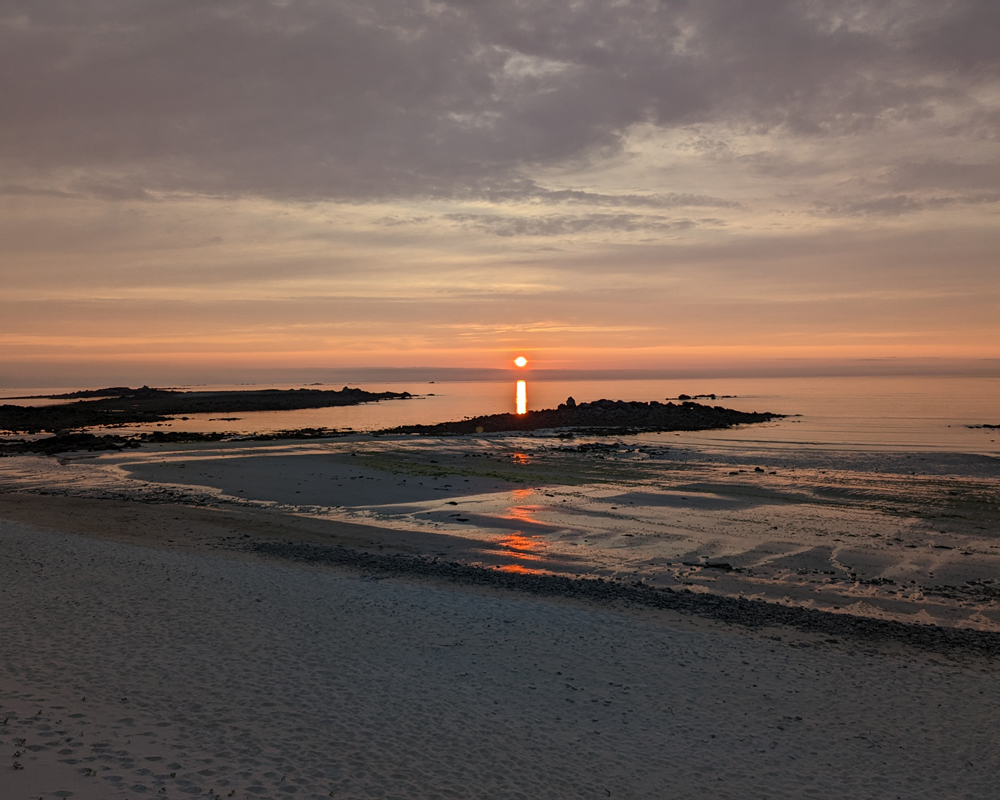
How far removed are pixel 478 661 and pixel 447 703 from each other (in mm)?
1474

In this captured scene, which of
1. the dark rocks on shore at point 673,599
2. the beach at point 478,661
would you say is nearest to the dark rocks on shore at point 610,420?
Answer: the beach at point 478,661

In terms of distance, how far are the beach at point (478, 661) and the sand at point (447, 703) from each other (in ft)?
0.14

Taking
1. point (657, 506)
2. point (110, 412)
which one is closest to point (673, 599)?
point (657, 506)

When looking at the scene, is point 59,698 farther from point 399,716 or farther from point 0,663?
point 399,716

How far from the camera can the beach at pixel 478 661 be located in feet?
23.9

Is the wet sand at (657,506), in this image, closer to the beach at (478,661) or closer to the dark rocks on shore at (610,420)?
the beach at (478,661)

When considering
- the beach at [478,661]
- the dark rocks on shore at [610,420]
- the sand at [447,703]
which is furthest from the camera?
the dark rocks on shore at [610,420]

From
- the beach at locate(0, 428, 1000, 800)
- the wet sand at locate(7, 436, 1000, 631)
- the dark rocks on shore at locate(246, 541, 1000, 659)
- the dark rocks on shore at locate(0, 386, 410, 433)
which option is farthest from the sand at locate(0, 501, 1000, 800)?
the dark rocks on shore at locate(0, 386, 410, 433)

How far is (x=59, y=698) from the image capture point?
8.16 m

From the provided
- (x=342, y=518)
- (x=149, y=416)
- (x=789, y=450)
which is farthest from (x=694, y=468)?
(x=149, y=416)

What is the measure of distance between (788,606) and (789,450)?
31598mm

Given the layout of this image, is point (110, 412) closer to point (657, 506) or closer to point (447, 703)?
point (657, 506)

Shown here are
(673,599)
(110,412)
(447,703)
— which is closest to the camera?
(447,703)

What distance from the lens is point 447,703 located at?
29.0ft
